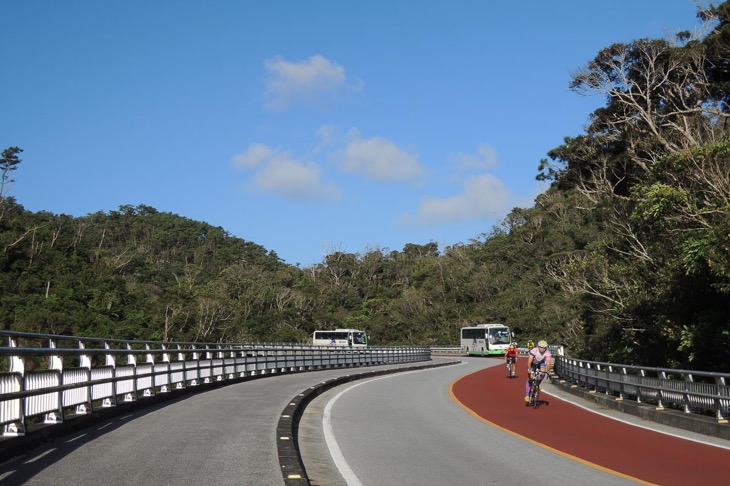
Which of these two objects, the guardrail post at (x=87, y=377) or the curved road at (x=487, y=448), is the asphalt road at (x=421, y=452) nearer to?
the curved road at (x=487, y=448)

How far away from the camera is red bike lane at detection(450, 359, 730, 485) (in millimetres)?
10195

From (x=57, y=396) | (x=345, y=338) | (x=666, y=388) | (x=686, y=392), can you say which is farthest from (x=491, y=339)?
(x=57, y=396)

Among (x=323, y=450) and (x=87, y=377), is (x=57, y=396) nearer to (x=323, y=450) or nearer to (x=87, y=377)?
(x=87, y=377)

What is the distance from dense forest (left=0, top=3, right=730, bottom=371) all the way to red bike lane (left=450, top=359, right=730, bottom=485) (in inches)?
240

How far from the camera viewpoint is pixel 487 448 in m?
12.3

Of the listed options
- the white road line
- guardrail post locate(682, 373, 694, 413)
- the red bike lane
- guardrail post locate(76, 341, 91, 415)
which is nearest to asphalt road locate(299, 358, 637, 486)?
the white road line

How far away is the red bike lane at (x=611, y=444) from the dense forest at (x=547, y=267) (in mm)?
6099

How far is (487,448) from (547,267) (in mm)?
86256

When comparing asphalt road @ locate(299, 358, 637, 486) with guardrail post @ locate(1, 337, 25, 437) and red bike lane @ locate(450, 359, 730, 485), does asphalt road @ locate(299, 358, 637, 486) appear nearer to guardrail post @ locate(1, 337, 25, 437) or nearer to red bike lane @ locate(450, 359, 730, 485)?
red bike lane @ locate(450, 359, 730, 485)

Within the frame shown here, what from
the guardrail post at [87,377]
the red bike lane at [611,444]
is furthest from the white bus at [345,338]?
the guardrail post at [87,377]

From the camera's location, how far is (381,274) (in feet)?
518

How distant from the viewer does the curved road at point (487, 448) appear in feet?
31.9

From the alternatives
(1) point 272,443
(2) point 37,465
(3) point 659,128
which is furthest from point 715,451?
(3) point 659,128

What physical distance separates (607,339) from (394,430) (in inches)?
1131
